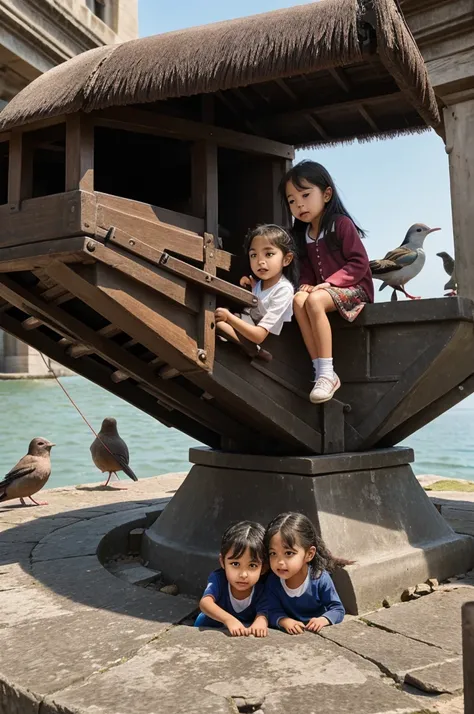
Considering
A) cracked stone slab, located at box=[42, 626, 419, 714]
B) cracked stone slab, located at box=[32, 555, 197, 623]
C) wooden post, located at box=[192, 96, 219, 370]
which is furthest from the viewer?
wooden post, located at box=[192, 96, 219, 370]

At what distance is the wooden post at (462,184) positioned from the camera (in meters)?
5.82

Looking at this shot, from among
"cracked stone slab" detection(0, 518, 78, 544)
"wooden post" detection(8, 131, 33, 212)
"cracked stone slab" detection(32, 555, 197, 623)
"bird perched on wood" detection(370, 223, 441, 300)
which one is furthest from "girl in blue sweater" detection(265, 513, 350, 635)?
"cracked stone slab" detection(0, 518, 78, 544)

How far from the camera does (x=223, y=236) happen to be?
412 centimetres

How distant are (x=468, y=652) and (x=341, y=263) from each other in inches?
90.3

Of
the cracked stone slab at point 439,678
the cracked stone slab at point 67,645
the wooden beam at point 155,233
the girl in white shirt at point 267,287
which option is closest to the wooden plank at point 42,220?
the wooden beam at point 155,233

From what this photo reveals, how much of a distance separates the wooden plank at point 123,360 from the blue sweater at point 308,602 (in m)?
1.07

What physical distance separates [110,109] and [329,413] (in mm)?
1898

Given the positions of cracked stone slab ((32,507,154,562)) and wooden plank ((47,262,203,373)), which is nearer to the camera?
wooden plank ((47,262,203,373))

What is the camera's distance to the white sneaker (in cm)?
341

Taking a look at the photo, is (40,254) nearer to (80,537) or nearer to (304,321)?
(304,321)

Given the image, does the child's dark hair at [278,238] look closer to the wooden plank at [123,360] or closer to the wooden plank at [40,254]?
the wooden plank at [123,360]

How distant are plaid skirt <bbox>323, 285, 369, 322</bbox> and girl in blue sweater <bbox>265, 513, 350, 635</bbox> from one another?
3.66 ft

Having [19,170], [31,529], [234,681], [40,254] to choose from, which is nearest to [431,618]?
[234,681]

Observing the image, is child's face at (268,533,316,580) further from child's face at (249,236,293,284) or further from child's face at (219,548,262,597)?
child's face at (249,236,293,284)
